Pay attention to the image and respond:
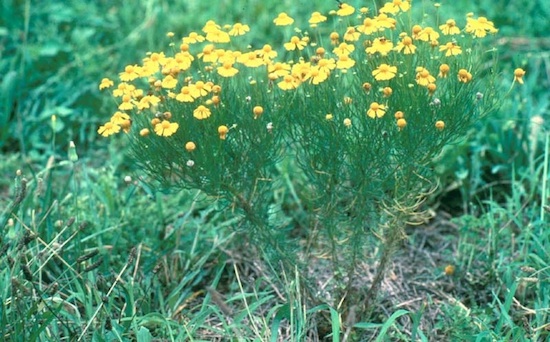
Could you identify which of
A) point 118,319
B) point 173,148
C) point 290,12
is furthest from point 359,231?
point 290,12

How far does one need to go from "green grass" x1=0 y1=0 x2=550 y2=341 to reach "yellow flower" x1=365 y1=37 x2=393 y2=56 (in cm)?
65

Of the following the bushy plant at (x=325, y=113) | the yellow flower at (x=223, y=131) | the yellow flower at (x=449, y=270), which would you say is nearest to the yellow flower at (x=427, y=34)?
the bushy plant at (x=325, y=113)

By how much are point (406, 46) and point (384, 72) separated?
115 mm

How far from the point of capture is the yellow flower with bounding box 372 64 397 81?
85.6 inches

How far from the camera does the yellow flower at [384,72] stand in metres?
2.17

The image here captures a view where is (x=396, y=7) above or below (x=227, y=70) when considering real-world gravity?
above

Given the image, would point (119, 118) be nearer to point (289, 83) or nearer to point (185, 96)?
point (185, 96)

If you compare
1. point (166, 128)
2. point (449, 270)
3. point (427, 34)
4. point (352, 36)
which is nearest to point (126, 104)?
point (166, 128)

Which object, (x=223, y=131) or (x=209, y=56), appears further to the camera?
(x=209, y=56)

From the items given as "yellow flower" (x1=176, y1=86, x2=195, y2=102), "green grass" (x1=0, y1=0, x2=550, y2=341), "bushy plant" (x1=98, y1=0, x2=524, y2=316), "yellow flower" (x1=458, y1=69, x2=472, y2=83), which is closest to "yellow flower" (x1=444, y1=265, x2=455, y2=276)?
"green grass" (x1=0, y1=0, x2=550, y2=341)

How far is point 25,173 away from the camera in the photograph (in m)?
3.70

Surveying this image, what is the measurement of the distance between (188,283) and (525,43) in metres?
2.41

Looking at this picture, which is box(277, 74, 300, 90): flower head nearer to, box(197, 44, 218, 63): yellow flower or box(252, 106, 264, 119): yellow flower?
box(252, 106, 264, 119): yellow flower

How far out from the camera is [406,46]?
2240mm
